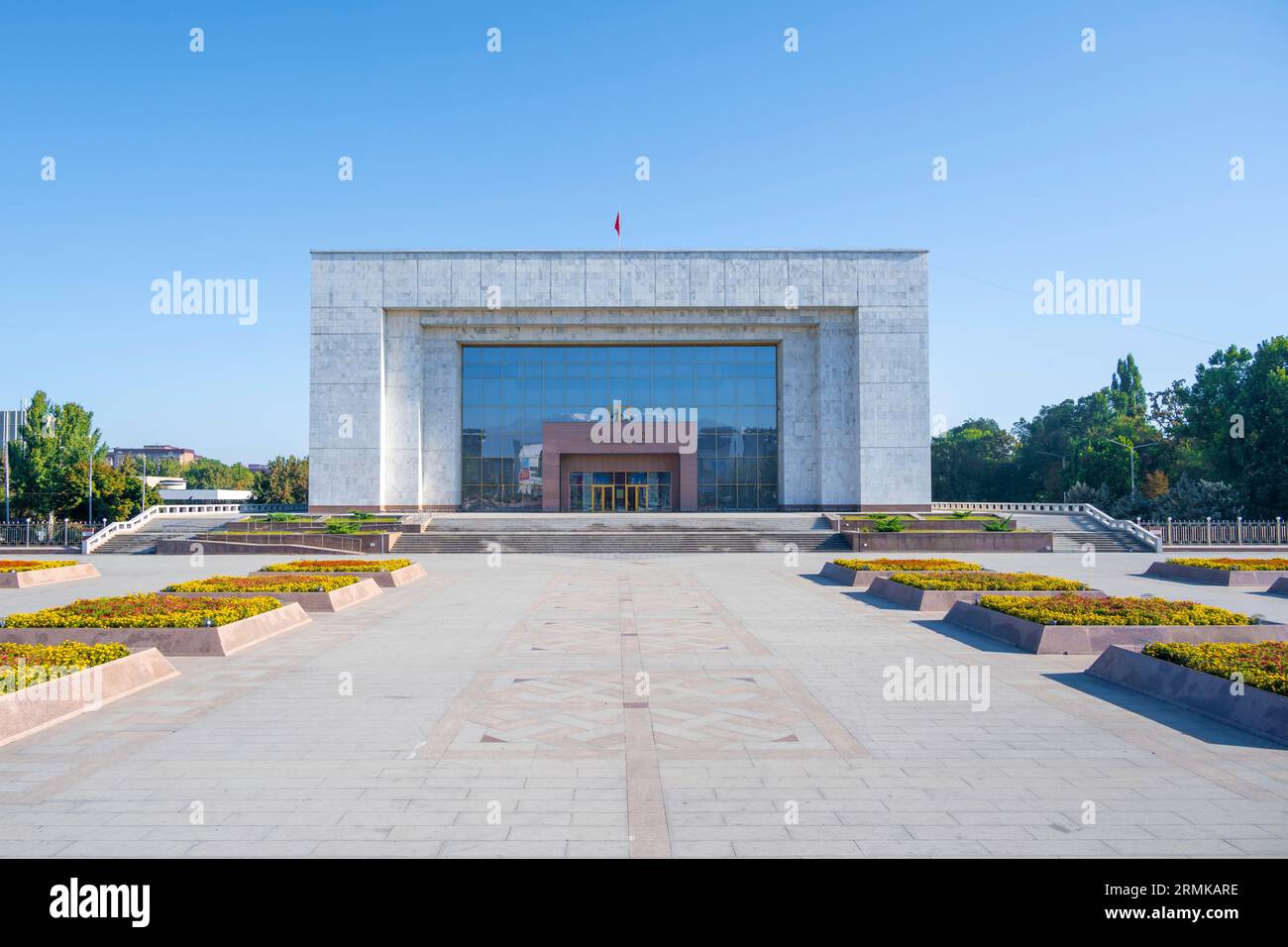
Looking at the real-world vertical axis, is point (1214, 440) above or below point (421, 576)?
above

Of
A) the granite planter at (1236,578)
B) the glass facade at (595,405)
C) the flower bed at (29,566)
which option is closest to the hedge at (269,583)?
the flower bed at (29,566)

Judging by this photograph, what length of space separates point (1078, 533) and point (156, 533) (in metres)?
41.0

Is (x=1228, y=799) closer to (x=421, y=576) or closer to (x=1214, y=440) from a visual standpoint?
(x=421, y=576)

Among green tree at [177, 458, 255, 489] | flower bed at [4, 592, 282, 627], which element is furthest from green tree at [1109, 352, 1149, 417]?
green tree at [177, 458, 255, 489]

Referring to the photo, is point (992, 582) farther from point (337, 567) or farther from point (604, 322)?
point (604, 322)

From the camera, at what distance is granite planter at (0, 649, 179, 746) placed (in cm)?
688

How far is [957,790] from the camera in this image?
18.1ft

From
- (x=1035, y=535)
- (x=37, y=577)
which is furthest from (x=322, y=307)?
(x=1035, y=535)

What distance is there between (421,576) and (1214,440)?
4993cm

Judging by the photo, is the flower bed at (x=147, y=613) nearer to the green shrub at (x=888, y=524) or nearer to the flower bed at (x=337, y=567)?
the flower bed at (x=337, y=567)

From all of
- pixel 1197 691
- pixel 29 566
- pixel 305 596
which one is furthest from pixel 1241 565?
pixel 29 566

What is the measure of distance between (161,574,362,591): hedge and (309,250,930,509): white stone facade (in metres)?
27.9
